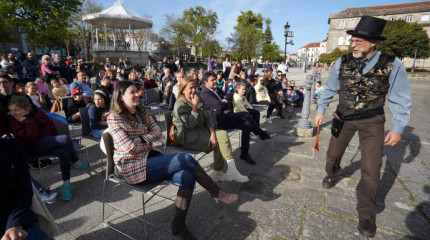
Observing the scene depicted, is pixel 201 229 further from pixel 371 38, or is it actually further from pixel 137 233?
pixel 371 38

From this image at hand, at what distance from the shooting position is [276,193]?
2.97 metres

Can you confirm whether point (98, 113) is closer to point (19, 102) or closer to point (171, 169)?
point (19, 102)

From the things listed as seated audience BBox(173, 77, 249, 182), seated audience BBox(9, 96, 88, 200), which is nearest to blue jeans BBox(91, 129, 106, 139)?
seated audience BBox(9, 96, 88, 200)

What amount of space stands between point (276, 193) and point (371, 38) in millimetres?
2080

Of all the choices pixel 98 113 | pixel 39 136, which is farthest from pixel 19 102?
pixel 98 113

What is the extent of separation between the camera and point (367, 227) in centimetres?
227

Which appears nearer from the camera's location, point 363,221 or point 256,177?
point 363,221

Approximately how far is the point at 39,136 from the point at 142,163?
1813 mm

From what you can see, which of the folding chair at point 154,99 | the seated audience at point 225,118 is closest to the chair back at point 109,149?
the seated audience at point 225,118

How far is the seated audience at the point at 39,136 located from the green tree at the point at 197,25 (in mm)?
32296

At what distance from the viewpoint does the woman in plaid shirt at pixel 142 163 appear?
6.99 ft

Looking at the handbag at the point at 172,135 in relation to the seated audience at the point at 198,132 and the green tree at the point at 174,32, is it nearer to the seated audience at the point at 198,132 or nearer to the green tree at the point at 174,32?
the seated audience at the point at 198,132

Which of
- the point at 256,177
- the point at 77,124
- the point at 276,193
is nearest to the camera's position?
the point at 276,193

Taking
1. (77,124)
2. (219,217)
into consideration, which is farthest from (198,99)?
(77,124)
